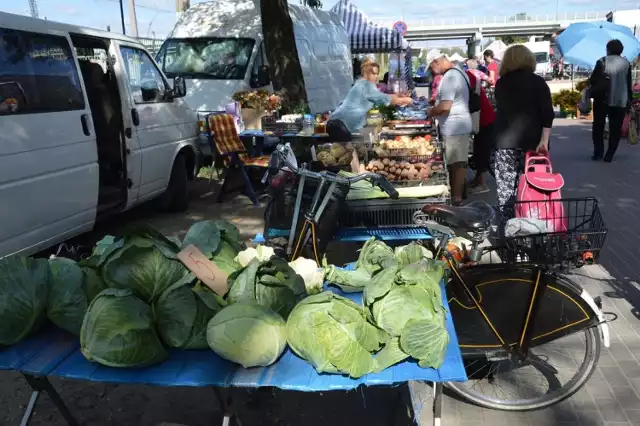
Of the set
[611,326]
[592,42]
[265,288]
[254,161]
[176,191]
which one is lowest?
[611,326]

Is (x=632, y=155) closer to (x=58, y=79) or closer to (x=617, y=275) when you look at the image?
(x=617, y=275)

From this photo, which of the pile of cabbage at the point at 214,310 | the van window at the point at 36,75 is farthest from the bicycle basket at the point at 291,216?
the van window at the point at 36,75

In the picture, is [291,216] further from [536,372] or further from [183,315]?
[183,315]

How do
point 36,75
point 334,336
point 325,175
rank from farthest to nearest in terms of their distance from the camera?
1. point 36,75
2. point 325,175
3. point 334,336

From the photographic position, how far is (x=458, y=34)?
81.9 meters

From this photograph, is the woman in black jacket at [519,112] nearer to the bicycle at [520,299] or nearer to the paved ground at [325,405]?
the paved ground at [325,405]

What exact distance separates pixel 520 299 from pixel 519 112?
282cm

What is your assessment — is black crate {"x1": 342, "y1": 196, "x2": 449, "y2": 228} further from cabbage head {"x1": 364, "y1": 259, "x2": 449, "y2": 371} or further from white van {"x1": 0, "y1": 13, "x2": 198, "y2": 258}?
white van {"x1": 0, "y1": 13, "x2": 198, "y2": 258}

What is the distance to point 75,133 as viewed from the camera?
5.58 meters

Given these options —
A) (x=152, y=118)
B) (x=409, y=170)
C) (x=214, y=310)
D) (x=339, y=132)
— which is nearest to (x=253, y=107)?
(x=152, y=118)

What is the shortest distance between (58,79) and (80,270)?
3.68 metres

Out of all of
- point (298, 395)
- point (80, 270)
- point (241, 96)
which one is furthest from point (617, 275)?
point (241, 96)

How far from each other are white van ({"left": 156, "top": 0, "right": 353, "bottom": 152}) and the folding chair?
81.0 inches

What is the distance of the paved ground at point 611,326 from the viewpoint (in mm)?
3285
